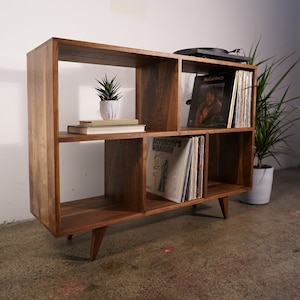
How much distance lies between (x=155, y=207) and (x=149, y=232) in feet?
0.66

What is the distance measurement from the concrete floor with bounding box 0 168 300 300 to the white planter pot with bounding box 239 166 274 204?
210mm

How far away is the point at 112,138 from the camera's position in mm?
1198

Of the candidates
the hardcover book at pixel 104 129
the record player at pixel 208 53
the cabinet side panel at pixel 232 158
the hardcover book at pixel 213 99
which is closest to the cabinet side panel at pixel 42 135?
the hardcover book at pixel 104 129

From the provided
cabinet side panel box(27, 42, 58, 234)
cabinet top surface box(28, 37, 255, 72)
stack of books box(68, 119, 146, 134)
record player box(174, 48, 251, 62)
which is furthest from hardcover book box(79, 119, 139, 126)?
record player box(174, 48, 251, 62)

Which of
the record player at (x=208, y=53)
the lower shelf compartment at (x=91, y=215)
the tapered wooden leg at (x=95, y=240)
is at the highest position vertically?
the record player at (x=208, y=53)

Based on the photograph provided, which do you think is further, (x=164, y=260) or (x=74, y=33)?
(x=74, y=33)

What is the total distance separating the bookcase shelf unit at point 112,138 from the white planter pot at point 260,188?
225 millimetres

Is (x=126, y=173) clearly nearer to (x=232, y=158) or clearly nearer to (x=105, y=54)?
(x=105, y=54)

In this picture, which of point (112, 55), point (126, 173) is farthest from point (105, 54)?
point (126, 173)

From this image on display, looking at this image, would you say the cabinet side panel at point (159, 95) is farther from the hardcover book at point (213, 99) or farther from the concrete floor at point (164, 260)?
the concrete floor at point (164, 260)

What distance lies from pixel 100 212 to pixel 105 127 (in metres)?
0.36

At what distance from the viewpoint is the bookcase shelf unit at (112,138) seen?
1.10 m

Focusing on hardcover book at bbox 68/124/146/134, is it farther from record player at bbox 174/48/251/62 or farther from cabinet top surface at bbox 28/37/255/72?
record player at bbox 174/48/251/62

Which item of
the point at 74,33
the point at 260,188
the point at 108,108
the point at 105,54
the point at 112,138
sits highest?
the point at 74,33
